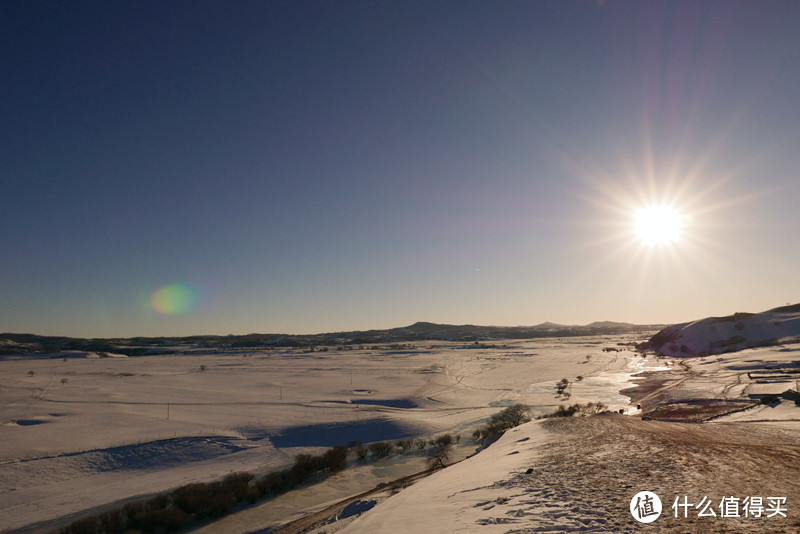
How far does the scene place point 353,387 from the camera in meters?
43.6

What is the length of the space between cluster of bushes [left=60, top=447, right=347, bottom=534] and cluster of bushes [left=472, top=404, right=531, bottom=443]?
1046cm

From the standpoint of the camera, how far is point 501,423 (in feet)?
86.6

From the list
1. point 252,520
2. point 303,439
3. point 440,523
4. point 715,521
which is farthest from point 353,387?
point 715,521

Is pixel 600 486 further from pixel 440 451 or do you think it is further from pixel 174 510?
pixel 174 510

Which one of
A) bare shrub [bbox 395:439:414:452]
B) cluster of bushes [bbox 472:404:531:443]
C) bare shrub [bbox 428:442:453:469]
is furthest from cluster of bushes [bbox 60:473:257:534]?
cluster of bushes [bbox 472:404:531:443]

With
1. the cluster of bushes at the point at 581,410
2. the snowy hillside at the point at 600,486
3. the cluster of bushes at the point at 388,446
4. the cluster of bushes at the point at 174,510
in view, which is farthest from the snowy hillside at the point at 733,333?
the cluster of bushes at the point at 174,510

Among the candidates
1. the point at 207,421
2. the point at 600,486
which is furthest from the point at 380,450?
the point at 600,486

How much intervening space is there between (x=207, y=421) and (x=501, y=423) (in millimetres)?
19135

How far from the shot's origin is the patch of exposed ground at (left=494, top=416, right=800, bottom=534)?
7.37m

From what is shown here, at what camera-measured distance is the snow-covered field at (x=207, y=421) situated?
17.3 metres

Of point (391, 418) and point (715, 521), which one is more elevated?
point (715, 521)

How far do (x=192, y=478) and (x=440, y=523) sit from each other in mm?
13676

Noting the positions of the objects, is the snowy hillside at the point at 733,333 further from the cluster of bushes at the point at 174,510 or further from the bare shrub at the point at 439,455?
the cluster of bushes at the point at 174,510

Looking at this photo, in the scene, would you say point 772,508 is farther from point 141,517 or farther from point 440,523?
point 141,517
